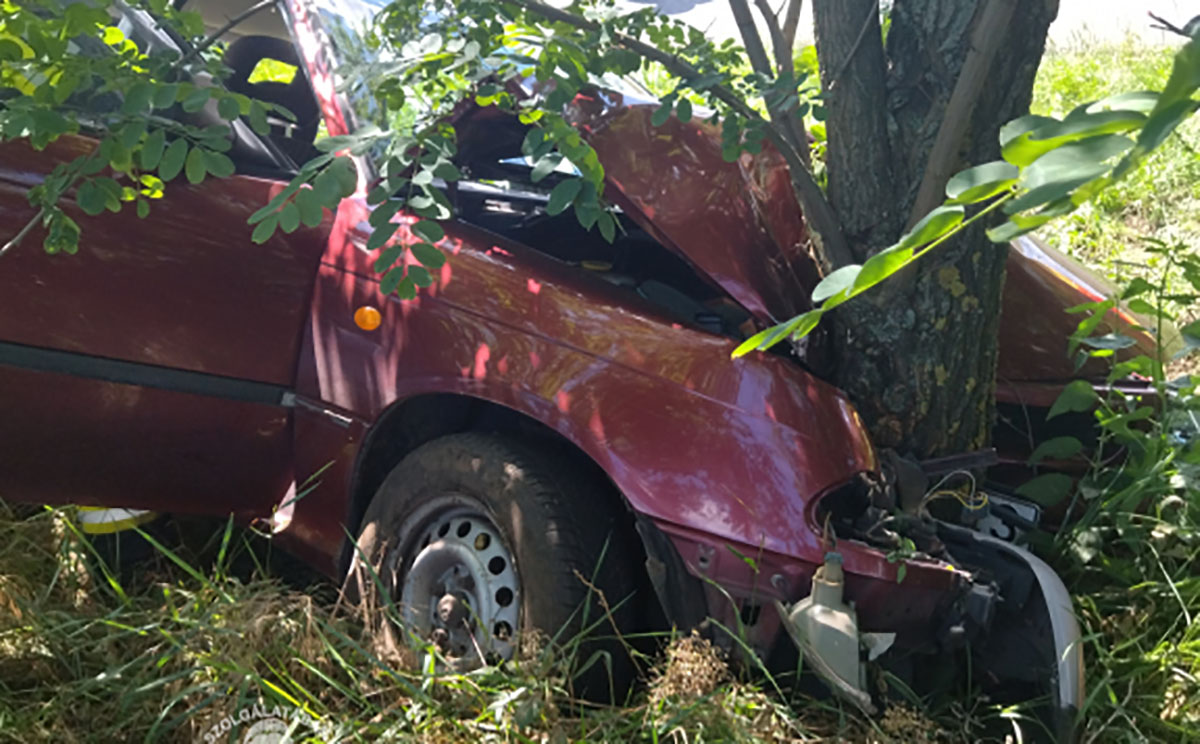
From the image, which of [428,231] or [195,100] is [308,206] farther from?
[195,100]

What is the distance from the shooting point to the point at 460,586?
2154 millimetres

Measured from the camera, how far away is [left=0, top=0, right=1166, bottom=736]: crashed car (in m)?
1.89

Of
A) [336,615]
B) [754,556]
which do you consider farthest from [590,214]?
[336,615]

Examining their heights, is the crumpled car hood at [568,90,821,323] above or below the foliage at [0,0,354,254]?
below

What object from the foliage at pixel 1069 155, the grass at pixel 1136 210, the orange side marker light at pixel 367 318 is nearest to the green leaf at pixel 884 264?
the foliage at pixel 1069 155

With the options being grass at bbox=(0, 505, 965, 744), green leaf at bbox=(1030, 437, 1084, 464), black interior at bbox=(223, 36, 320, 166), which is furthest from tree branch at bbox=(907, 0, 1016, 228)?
black interior at bbox=(223, 36, 320, 166)

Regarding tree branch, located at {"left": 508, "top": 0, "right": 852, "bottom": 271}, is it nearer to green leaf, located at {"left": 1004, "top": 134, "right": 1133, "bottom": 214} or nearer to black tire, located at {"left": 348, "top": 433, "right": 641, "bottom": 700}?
black tire, located at {"left": 348, "top": 433, "right": 641, "bottom": 700}

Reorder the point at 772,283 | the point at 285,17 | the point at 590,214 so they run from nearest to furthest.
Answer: the point at 590,214 → the point at 772,283 → the point at 285,17

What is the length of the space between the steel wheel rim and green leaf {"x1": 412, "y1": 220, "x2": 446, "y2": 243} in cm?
61

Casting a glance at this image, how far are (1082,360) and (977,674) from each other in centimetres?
93

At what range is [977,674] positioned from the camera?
2066 mm

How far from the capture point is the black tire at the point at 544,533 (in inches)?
79.3

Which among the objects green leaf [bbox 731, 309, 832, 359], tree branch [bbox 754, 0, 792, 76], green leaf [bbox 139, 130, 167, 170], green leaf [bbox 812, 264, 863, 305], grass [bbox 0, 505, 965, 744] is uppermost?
tree branch [bbox 754, 0, 792, 76]

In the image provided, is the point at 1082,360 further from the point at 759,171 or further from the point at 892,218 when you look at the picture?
the point at 759,171
